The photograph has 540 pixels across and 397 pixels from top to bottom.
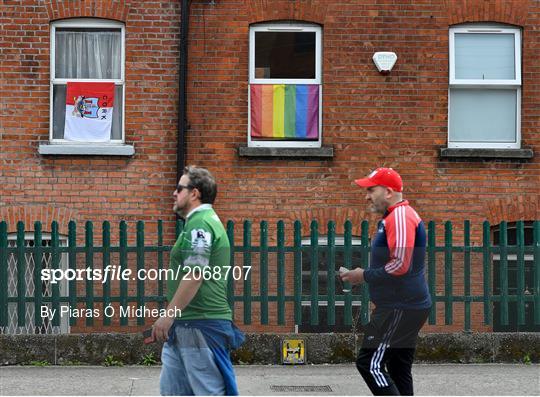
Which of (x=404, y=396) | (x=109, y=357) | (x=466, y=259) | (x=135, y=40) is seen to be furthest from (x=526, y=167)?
(x=404, y=396)

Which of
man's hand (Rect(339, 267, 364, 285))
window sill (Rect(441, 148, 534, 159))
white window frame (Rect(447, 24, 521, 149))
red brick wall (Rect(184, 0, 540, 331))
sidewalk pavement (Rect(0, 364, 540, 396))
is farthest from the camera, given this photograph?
white window frame (Rect(447, 24, 521, 149))

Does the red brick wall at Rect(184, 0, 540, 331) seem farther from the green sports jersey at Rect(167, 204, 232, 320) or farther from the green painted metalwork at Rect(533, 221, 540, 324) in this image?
the green sports jersey at Rect(167, 204, 232, 320)

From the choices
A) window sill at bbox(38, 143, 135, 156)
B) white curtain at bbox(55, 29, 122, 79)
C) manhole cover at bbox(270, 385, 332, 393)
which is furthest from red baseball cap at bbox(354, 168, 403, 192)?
white curtain at bbox(55, 29, 122, 79)

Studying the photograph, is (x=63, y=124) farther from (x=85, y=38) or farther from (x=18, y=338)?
(x=18, y=338)

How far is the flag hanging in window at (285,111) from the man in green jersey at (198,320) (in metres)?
7.92

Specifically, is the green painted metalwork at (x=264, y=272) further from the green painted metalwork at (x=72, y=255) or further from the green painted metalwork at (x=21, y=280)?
the green painted metalwork at (x=21, y=280)

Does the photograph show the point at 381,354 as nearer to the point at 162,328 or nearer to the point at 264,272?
the point at 162,328

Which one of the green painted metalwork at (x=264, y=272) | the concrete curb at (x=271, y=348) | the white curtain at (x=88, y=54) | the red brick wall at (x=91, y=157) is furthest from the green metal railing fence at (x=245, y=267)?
the white curtain at (x=88, y=54)

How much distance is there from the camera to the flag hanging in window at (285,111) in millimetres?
14320

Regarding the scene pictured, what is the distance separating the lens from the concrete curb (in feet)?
36.7

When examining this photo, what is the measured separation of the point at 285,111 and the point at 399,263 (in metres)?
7.59

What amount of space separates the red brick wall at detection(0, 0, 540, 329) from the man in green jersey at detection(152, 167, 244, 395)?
7.66m

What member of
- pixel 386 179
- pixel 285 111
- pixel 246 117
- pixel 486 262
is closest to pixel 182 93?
pixel 246 117

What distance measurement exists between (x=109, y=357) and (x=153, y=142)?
375cm
